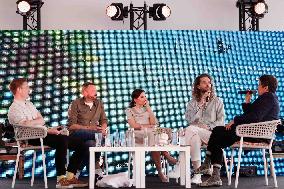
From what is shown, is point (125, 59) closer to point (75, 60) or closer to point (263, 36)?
point (75, 60)

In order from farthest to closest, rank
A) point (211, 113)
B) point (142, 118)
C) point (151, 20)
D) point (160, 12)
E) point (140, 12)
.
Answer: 1. point (151, 20)
2. point (140, 12)
3. point (160, 12)
4. point (142, 118)
5. point (211, 113)

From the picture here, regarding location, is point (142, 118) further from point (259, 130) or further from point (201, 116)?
point (259, 130)

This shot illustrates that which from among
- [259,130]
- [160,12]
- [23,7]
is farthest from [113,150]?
[23,7]

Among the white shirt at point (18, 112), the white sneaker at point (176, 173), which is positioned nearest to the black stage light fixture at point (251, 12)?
the white sneaker at point (176, 173)

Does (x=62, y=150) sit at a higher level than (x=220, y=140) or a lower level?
lower

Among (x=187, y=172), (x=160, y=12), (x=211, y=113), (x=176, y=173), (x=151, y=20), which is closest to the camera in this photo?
(x=187, y=172)

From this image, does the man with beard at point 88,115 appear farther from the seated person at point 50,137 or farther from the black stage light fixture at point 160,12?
the black stage light fixture at point 160,12

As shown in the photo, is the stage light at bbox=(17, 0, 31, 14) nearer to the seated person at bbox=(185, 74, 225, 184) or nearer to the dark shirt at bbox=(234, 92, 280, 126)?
the seated person at bbox=(185, 74, 225, 184)

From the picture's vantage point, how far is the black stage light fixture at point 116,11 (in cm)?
936

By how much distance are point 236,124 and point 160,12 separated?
3.68 m

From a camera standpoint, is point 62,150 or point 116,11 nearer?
point 62,150

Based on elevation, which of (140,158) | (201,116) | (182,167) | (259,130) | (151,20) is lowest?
(182,167)

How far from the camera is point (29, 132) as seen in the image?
20.6ft

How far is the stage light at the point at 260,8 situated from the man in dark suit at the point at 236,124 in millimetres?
3528
